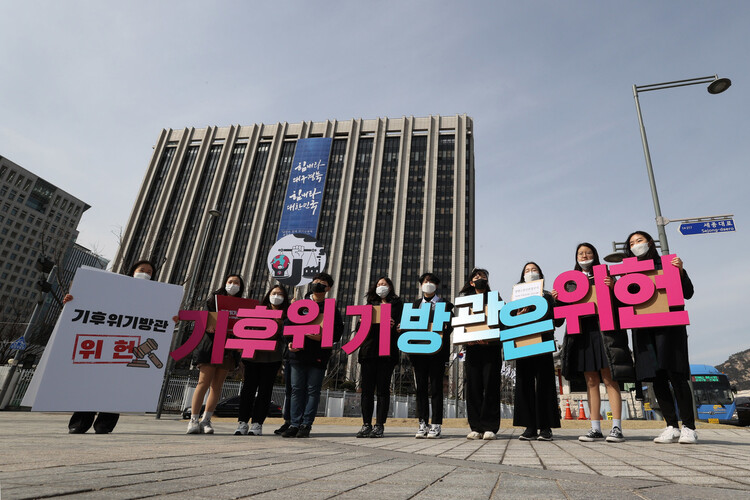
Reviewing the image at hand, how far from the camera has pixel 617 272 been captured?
4941 millimetres

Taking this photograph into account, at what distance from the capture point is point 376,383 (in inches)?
222

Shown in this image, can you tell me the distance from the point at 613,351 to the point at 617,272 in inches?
37.6

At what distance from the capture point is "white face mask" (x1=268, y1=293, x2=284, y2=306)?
20.0ft

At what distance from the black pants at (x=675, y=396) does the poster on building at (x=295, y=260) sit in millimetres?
11605

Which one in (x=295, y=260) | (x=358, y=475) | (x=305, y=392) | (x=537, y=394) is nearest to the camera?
(x=358, y=475)

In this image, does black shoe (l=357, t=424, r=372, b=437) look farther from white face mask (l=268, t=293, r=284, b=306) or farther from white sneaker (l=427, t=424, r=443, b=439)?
white face mask (l=268, t=293, r=284, b=306)

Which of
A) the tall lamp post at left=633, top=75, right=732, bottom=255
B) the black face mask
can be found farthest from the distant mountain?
the black face mask

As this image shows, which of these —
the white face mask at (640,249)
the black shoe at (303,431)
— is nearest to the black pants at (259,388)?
the black shoe at (303,431)

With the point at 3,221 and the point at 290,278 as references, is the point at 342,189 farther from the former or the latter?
the point at 3,221

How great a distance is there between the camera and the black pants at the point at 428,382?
17.9 ft

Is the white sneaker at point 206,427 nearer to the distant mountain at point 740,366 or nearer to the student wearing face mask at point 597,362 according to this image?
the student wearing face mask at point 597,362

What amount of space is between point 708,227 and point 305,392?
9.97 metres

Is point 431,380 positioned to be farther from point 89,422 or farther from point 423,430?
point 89,422

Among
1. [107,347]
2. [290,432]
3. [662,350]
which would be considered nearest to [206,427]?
[290,432]
